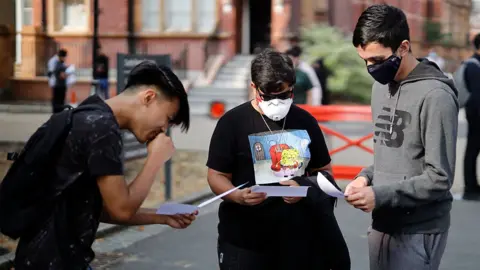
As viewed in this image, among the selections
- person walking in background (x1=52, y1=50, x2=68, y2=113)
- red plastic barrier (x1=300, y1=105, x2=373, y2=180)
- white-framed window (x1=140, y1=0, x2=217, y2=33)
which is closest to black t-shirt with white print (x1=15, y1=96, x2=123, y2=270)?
red plastic barrier (x1=300, y1=105, x2=373, y2=180)

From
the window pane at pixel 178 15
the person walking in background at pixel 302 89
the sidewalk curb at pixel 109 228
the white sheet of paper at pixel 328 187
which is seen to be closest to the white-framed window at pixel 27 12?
the window pane at pixel 178 15

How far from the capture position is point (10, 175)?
3238 millimetres

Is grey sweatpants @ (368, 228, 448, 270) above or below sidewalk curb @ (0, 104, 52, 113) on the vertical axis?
above

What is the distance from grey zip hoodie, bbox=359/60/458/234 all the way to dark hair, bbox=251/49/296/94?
1.68ft

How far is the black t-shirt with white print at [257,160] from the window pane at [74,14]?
28.0m

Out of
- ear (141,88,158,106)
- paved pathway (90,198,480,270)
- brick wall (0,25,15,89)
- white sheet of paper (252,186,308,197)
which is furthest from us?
brick wall (0,25,15,89)

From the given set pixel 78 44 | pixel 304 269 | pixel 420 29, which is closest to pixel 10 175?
pixel 304 269

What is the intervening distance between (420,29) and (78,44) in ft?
59.6

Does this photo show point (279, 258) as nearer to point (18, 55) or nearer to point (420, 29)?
point (18, 55)

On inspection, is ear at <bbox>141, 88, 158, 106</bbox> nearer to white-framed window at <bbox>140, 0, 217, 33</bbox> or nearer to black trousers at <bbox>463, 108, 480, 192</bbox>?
black trousers at <bbox>463, 108, 480, 192</bbox>

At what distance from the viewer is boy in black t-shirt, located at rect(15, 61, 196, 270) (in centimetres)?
313

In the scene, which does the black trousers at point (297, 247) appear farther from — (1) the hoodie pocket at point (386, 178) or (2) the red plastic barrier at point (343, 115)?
(2) the red plastic barrier at point (343, 115)

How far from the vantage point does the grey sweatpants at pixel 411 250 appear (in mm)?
3707

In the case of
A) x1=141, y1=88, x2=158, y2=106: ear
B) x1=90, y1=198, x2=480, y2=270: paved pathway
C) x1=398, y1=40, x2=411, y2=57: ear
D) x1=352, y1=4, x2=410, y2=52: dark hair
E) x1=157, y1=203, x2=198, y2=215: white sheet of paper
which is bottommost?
x1=90, y1=198, x2=480, y2=270: paved pathway
